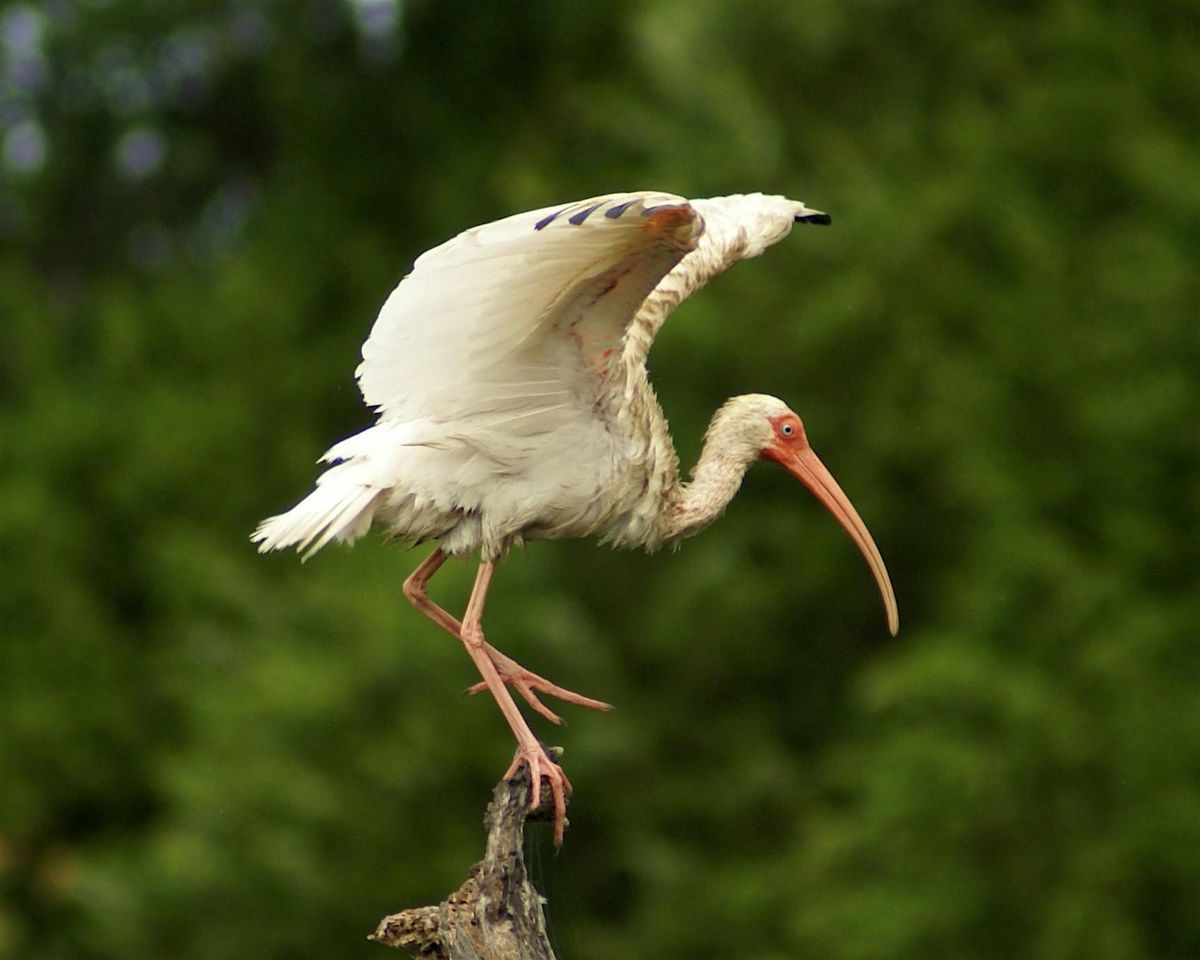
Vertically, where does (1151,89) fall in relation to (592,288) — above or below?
above

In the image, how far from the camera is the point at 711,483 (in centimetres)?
981

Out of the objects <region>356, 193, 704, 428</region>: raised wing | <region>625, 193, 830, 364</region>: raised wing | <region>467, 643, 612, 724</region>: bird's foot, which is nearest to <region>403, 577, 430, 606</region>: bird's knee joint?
<region>467, 643, 612, 724</region>: bird's foot

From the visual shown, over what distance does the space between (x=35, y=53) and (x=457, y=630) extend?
25.7 metres

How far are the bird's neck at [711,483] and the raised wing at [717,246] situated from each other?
0.52 metres

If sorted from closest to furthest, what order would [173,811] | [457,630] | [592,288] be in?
[592,288] < [457,630] < [173,811]

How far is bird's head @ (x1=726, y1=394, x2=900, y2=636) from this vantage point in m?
10.1

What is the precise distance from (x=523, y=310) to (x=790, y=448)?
7.05 feet

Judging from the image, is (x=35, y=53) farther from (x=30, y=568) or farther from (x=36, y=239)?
(x=30, y=568)

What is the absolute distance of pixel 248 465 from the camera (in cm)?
2748

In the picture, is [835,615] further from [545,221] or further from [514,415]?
[545,221]

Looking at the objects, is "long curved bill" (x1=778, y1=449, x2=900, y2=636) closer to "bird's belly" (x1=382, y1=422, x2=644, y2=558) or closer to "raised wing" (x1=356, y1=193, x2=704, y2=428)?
"bird's belly" (x1=382, y1=422, x2=644, y2=558)

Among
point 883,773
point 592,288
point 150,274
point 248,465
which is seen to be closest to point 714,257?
point 592,288

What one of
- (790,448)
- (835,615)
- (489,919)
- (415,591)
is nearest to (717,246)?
(790,448)

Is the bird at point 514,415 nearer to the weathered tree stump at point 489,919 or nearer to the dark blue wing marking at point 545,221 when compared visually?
the dark blue wing marking at point 545,221
